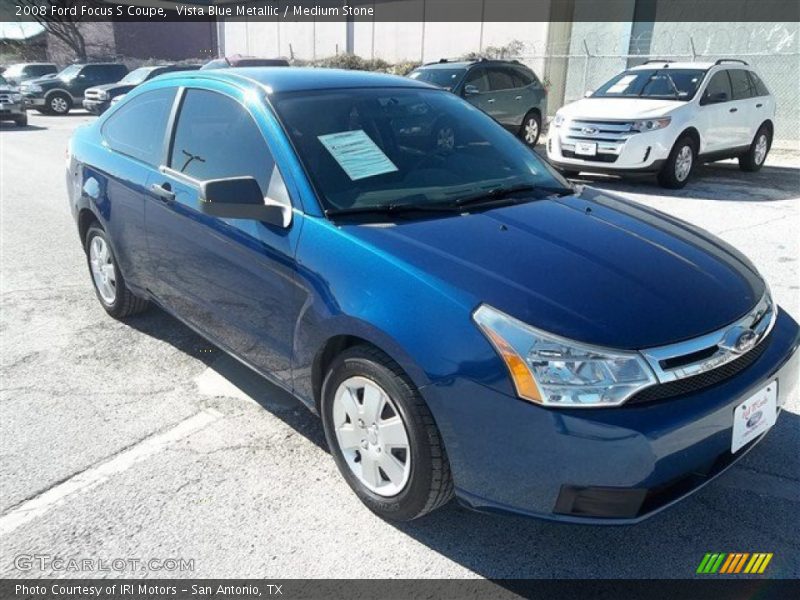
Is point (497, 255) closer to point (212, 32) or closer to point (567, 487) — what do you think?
point (567, 487)

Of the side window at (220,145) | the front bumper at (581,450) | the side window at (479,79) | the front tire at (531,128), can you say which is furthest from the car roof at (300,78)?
the front tire at (531,128)

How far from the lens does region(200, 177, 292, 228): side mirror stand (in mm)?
2750

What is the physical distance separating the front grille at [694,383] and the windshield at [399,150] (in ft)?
4.02

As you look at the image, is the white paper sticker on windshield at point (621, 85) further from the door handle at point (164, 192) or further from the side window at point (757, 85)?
the door handle at point (164, 192)

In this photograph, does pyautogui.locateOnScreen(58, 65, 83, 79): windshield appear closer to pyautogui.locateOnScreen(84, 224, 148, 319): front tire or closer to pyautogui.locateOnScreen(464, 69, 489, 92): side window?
pyautogui.locateOnScreen(464, 69, 489, 92): side window

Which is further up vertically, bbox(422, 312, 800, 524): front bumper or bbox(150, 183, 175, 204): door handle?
bbox(150, 183, 175, 204): door handle

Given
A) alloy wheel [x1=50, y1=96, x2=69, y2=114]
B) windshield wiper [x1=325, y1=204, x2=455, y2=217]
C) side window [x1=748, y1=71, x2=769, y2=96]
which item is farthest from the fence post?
alloy wheel [x1=50, y1=96, x2=69, y2=114]

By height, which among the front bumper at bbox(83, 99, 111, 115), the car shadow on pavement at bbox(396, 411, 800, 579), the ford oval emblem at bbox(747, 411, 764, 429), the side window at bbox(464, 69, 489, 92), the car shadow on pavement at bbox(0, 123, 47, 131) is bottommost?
the car shadow on pavement at bbox(0, 123, 47, 131)

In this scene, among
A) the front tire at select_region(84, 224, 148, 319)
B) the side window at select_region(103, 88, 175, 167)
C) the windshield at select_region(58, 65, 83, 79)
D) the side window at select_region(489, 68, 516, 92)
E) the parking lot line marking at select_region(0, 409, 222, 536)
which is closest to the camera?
the parking lot line marking at select_region(0, 409, 222, 536)

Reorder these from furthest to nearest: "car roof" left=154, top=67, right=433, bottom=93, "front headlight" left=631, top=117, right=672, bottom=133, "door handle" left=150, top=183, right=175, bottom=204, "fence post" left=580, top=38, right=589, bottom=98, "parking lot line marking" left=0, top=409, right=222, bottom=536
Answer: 1. "fence post" left=580, top=38, right=589, bottom=98
2. "front headlight" left=631, top=117, right=672, bottom=133
3. "door handle" left=150, top=183, right=175, bottom=204
4. "car roof" left=154, top=67, right=433, bottom=93
5. "parking lot line marking" left=0, top=409, right=222, bottom=536

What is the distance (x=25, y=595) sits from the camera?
89.4 inches

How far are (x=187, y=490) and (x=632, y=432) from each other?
6.08ft

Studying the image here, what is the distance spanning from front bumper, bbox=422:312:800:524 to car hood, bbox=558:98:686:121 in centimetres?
746

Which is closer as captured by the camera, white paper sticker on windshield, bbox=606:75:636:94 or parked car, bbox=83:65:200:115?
white paper sticker on windshield, bbox=606:75:636:94
